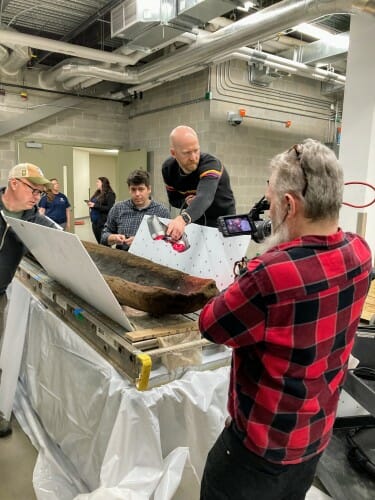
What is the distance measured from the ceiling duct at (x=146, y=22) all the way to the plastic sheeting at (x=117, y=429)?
109 inches

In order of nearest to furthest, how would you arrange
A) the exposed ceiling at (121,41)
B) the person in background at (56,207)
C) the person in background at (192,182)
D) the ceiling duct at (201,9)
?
→ the person in background at (192,182)
the ceiling duct at (201,9)
the exposed ceiling at (121,41)
the person in background at (56,207)

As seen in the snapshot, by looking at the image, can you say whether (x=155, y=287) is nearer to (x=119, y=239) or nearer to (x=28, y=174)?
(x=28, y=174)

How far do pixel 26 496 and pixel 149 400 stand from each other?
91cm

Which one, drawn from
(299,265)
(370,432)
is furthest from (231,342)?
(370,432)

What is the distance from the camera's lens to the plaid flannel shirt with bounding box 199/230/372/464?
721 mm

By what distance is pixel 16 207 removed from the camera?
1877 mm

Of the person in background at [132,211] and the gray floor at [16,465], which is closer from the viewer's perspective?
the gray floor at [16,465]

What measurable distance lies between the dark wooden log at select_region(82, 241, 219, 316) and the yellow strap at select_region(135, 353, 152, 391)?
0.91ft

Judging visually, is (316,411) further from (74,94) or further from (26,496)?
(74,94)

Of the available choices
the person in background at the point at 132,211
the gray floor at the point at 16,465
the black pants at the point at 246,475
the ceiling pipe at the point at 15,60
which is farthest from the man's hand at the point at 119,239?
the ceiling pipe at the point at 15,60

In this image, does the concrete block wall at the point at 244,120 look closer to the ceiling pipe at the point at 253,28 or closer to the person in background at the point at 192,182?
the ceiling pipe at the point at 253,28

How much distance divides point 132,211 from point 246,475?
2029 mm

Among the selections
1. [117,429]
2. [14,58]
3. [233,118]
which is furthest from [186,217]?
[14,58]

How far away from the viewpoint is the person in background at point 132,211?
2.58 meters
